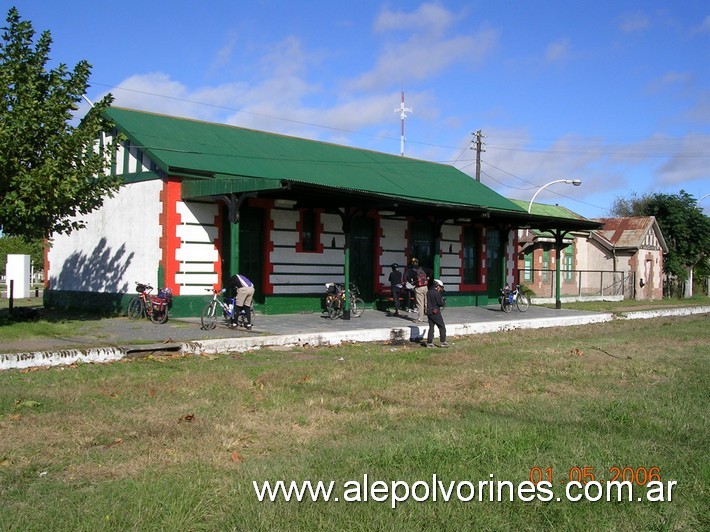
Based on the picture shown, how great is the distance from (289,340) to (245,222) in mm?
6078

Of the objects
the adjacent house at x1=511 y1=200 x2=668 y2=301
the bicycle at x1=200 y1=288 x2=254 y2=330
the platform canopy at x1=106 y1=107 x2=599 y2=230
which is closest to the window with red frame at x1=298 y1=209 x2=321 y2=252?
the platform canopy at x1=106 y1=107 x2=599 y2=230

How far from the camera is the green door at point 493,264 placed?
28.6m

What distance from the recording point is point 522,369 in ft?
36.7

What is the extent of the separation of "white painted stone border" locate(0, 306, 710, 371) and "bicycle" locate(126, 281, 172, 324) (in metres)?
3.91

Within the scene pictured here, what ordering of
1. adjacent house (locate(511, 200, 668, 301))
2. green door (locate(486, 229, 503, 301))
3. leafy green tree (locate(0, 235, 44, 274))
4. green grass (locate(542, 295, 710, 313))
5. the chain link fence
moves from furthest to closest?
leafy green tree (locate(0, 235, 44, 274)), adjacent house (locate(511, 200, 668, 301)), the chain link fence, green grass (locate(542, 295, 710, 313)), green door (locate(486, 229, 503, 301))

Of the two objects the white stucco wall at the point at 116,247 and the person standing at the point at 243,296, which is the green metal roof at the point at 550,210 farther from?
the person standing at the point at 243,296

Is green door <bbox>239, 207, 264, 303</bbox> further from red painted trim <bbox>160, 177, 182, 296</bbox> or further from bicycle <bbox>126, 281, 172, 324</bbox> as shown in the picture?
bicycle <bbox>126, 281, 172, 324</bbox>

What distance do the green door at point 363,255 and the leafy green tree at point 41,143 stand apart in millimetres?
9027

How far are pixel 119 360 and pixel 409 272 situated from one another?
11.2 metres

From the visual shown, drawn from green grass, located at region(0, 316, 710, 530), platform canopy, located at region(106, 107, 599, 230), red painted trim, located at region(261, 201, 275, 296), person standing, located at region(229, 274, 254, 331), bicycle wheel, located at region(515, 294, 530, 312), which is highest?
platform canopy, located at region(106, 107, 599, 230)

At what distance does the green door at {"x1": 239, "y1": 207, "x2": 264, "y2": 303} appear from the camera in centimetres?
1953

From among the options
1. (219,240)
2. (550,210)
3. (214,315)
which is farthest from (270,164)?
(550,210)

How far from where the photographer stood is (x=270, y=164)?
69.8 feet

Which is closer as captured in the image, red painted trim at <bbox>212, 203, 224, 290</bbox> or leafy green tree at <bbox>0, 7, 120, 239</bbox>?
leafy green tree at <bbox>0, 7, 120, 239</bbox>
